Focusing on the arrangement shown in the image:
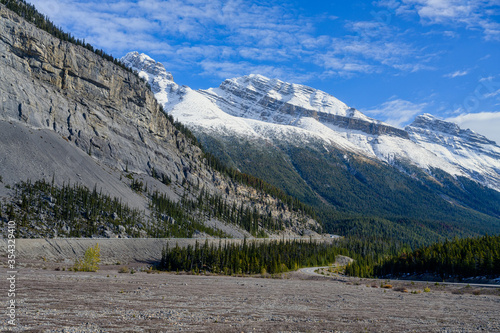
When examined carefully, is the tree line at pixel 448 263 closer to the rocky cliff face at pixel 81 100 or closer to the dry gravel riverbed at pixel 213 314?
the dry gravel riverbed at pixel 213 314

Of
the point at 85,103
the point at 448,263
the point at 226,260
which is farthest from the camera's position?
the point at 85,103

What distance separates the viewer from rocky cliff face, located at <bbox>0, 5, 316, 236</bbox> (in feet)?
417

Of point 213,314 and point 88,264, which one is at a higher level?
point 213,314

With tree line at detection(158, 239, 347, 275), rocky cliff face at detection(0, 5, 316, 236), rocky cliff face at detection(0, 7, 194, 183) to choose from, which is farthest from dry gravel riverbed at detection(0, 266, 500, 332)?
rocky cliff face at detection(0, 7, 194, 183)

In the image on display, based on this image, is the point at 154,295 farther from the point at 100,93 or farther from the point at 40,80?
the point at 100,93

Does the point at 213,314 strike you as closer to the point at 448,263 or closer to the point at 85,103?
the point at 448,263

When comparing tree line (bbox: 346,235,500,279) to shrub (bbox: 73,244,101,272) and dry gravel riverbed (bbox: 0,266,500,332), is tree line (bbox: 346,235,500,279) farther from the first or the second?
shrub (bbox: 73,244,101,272)

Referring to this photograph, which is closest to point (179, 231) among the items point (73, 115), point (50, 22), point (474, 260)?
point (73, 115)

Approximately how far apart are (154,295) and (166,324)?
15.4m

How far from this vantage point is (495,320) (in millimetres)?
26719

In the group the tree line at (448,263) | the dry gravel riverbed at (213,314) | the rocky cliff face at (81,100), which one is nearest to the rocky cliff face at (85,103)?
the rocky cliff face at (81,100)

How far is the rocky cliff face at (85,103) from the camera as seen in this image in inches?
5007

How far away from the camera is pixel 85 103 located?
506 ft

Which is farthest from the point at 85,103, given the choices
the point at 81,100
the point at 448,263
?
the point at 448,263
